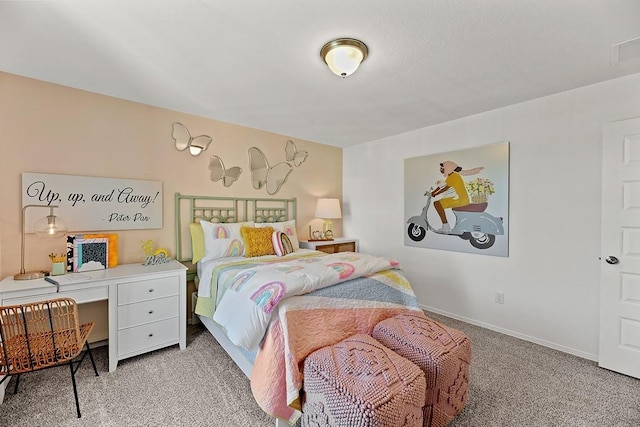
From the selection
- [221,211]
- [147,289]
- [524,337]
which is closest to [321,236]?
[221,211]

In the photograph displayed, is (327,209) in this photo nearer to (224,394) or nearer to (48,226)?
(224,394)

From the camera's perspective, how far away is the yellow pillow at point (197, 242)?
3035 millimetres

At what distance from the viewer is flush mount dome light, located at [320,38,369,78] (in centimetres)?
180

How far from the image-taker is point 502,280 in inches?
117

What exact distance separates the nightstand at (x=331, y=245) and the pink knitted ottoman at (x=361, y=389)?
7.52 ft

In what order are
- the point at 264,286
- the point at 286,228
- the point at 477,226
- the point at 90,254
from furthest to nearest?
the point at 286,228
the point at 477,226
the point at 90,254
the point at 264,286

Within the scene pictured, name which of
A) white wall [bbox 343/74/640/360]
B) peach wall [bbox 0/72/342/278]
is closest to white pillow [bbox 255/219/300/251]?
peach wall [bbox 0/72/342/278]

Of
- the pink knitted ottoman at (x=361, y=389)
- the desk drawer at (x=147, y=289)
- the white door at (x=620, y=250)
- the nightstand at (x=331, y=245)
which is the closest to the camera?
the pink knitted ottoman at (x=361, y=389)

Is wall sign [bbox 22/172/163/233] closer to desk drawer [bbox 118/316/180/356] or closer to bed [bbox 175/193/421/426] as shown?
bed [bbox 175/193/421/426]

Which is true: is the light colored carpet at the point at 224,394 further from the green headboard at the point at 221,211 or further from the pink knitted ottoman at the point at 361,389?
the green headboard at the point at 221,211

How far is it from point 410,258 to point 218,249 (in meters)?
2.49

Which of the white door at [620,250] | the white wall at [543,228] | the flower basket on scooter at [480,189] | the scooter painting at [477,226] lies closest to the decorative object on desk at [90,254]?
the white wall at [543,228]

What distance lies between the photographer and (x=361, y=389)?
131 centimetres

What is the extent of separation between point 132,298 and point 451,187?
3.46m
